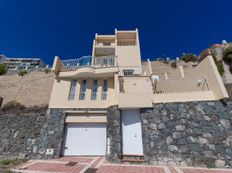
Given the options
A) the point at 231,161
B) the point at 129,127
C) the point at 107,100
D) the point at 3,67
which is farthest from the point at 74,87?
the point at 3,67

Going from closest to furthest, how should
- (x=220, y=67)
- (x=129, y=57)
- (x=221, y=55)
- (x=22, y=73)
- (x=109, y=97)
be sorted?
(x=109, y=97) < (x=129, y=57) < (x=220, y=67) < (x=221, y=55) < (x=22, y=73)

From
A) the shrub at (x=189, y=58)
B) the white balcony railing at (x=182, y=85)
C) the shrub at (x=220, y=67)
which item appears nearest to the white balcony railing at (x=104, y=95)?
the white balcony railing at (x=182, y=85)

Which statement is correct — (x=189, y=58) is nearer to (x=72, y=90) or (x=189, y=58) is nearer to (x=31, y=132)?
(x=72, y=90)

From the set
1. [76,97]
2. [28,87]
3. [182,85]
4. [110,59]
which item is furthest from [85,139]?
[28,87]

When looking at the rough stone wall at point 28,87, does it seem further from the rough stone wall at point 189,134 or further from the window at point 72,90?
the rough stone wall at point 189,134

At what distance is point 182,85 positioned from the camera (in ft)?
26.5

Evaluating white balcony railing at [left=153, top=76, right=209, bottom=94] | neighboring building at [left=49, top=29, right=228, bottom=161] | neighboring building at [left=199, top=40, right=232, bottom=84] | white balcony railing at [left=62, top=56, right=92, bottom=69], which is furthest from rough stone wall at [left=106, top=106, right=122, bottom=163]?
neighboring building at [left=199, top=40, right=232, bottom=84]

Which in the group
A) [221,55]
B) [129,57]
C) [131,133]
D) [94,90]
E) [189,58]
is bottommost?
[131,133]

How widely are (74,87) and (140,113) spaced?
18.1ft

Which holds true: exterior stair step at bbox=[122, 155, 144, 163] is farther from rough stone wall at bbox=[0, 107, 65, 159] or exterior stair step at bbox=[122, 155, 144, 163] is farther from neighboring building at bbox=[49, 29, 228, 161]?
rough stone wall at bbox=[0, 107, 65, 159]

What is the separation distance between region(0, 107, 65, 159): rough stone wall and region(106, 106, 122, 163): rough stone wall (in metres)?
3.38

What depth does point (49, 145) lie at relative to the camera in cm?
801

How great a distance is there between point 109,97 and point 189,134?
5466 millimetres

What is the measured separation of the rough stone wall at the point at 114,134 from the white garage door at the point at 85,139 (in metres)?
1.08
